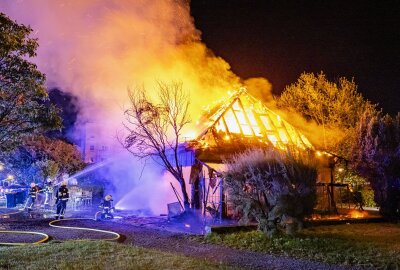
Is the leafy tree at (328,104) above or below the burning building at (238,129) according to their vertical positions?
above

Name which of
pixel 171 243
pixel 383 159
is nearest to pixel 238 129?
pixel 383 159

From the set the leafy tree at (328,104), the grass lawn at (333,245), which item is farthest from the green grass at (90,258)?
the leafy tree at (328,104)

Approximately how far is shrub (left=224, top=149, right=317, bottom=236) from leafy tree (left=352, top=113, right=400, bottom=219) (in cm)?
778

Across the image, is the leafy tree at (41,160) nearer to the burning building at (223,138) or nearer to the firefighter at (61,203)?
the firefighter at (61,203)

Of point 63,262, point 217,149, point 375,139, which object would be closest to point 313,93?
point 375,139

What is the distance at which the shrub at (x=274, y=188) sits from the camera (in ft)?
36.9

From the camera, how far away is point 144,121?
1673 cm

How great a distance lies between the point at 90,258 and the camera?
315 inches

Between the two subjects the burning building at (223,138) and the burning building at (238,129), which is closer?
the burning building at (223,138)

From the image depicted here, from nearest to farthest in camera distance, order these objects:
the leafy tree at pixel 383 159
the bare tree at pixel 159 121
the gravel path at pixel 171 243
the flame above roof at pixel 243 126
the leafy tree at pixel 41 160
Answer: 1. the gravel path at pixel 171 243
2. the bare tree at pixel 159 121
3. the leafy tree at pixel 383 159
4. the flame above roof at pixel 243 126
5. the leafy tree at pixel 41 160

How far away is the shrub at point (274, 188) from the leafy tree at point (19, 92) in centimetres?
773

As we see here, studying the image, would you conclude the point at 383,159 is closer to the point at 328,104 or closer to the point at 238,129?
the point at 238,129

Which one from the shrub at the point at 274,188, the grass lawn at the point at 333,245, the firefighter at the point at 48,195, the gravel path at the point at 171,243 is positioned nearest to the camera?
the gravel path at the point at 171,243

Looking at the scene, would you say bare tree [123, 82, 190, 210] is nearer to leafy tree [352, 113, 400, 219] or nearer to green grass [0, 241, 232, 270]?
green grass [0, 241, 232, 270]
